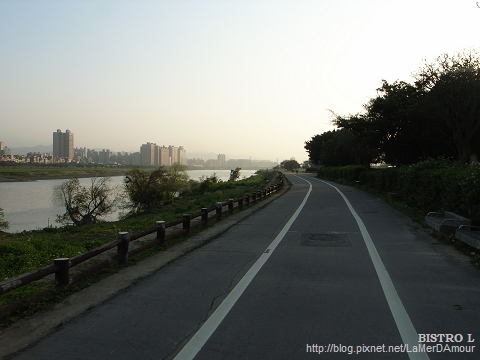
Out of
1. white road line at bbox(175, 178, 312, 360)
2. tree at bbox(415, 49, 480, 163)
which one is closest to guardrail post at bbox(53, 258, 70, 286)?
white road line at bbox(175, 178, 312, 360)

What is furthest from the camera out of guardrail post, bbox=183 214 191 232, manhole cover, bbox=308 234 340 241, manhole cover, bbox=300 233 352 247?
guardrail post, bbox=183 214 191 232

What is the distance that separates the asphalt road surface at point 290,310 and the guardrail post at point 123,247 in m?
0.89

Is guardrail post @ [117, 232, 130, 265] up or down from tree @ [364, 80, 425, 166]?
down

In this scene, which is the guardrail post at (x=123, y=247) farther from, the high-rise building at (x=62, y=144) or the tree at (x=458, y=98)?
the high-rise building at (x=62, y=144)

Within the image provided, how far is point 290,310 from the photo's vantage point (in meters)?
5.59

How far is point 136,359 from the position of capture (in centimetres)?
418

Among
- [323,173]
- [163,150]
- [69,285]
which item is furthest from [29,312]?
[163,150]

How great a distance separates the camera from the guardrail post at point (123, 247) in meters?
8.27

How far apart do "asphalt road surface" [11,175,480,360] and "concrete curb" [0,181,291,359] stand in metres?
0.17

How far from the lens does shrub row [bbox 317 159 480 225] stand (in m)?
10.9

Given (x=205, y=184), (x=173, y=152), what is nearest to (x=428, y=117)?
(x=205, y=184)

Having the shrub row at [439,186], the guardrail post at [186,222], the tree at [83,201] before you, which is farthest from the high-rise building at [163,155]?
the guardrail post at [186,222]

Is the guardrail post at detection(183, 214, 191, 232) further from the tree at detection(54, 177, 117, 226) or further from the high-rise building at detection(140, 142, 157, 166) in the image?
the high-rise building at detection(140, 142, 157, 166)

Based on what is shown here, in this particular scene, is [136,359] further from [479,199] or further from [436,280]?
[479,199]
